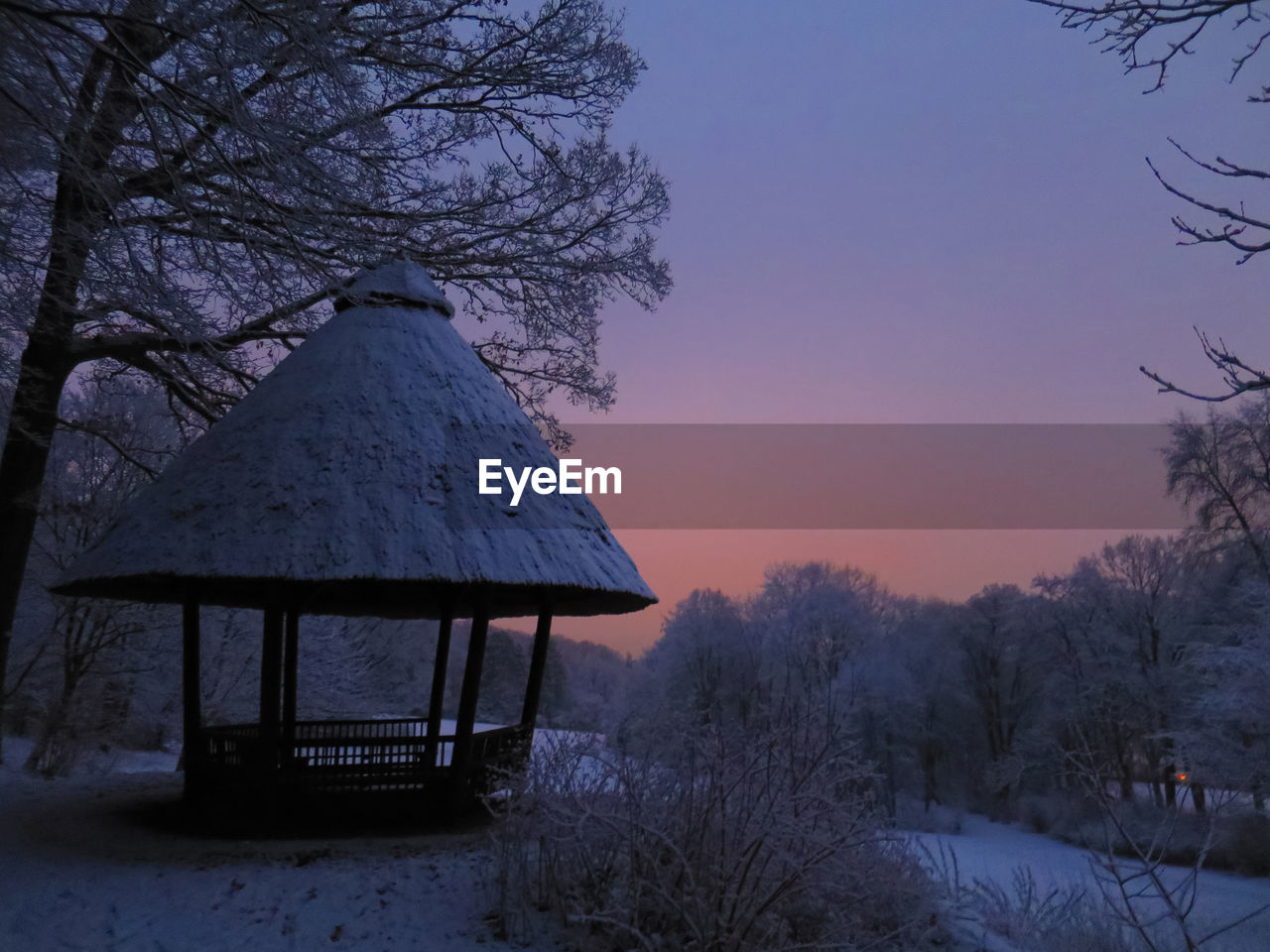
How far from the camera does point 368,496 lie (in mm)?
8242

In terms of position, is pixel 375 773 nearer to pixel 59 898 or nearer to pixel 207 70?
pixel 59 898

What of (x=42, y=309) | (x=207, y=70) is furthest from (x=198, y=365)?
(x=207, y=70)

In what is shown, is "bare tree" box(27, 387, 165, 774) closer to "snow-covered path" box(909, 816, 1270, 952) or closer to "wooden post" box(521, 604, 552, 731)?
"wooden post" box(521, 604, 552, 731)

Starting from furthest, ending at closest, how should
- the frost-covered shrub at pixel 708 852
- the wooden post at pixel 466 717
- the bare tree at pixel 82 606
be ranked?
the bare tree at pixel 82 606 < the wooden post at pixel 466 717 < the frost-covered shrub at pixel 708 852

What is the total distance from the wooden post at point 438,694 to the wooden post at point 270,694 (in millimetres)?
1429

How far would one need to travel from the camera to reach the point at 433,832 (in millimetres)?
8867

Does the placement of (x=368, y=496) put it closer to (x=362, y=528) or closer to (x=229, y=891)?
(x=362, y=528)

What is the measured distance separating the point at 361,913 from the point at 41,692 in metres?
15.2

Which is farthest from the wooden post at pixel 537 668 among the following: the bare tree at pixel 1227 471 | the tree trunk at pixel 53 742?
the bare tree at pixel 1227 471

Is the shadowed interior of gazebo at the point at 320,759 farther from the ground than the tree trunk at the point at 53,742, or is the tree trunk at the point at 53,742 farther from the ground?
the shadowed interior of gazebo at the point at 320,759

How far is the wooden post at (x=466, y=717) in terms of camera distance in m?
8.90

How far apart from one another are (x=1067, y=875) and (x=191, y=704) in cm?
2435
